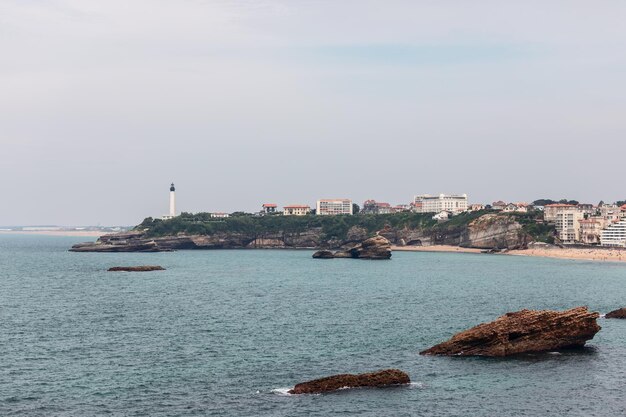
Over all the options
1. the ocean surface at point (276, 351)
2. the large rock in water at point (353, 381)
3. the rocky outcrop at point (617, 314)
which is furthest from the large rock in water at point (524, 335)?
the rocky outcrop at point (617, 314)

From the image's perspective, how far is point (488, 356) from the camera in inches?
2660

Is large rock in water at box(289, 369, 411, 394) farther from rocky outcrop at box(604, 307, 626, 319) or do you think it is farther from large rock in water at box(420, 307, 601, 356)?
rocky outcrop at box(604, 307, 626, 319)

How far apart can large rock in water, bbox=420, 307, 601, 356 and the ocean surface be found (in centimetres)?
182

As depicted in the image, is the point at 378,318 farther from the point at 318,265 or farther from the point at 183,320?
the point at 318,265

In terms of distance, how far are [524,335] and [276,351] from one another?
22.7m

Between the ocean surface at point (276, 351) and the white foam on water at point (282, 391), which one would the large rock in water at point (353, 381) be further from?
the ocean surface at point (276, 351)

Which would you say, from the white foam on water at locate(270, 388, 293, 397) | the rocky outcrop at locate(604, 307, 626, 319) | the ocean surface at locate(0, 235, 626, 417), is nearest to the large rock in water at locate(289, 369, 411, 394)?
the white foam on water at locate(270, 388, 293, 397)

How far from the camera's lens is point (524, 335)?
227 ft

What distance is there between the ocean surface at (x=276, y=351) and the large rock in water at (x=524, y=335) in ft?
5.98

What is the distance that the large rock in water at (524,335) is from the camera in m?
68.1

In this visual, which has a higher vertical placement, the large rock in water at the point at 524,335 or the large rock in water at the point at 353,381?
the large rock in water at the point at 524,335

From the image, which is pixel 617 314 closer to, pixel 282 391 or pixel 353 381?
pixel 353 381

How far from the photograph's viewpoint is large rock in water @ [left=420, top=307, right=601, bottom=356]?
224ft

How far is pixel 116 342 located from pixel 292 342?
17.2 meters
